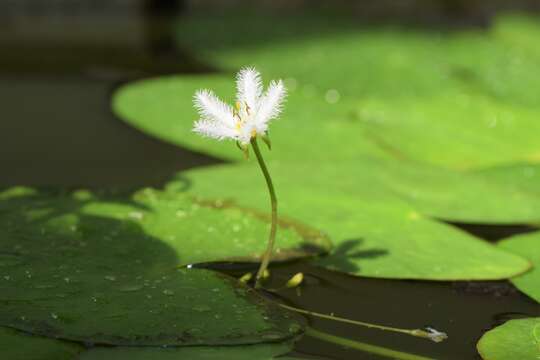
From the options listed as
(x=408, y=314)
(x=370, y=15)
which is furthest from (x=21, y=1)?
(x=408, y=314)

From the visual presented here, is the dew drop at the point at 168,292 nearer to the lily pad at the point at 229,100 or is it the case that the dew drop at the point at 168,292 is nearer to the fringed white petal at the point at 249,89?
the fringed white petal at the point at 249,89

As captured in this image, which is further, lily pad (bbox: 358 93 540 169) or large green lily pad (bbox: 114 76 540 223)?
lily pad (bbox: 358 93 540 169)

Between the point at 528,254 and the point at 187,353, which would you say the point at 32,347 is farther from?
the point at 528,254

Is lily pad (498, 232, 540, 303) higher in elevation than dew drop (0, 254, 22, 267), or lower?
higher

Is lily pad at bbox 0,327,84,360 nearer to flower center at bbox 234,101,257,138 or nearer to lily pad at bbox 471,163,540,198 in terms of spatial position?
flower center at bbox 234,101,257,138

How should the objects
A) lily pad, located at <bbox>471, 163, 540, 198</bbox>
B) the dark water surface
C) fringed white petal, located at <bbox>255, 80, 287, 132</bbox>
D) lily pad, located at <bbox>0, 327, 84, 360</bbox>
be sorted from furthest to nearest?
lily pad, located at <bbox>471, 163, 540, 198</bbox> → the dark water surface → fringed white petal, located at <bbox>255, 80, 287, 132</bbox> → lily pad, located at <bbox>0, 327, 84, 360</bbox>

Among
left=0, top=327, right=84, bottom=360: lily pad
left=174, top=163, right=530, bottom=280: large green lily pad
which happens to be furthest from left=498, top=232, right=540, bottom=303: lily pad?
left=0, top=327, right=84, bottom=360: lily pad

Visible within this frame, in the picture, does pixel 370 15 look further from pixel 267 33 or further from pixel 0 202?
pixel 0 202
